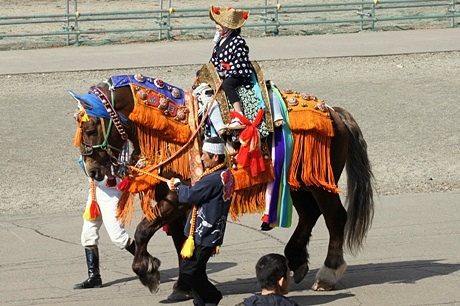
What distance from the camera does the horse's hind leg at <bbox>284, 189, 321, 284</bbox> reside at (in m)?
8.66

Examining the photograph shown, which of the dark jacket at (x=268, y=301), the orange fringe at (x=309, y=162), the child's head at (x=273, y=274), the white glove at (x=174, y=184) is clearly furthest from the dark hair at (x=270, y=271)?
the orange fringe at (x=309, y=162)

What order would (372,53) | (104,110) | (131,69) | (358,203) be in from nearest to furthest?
(104,110), (358,203), (131,69), (372,53)

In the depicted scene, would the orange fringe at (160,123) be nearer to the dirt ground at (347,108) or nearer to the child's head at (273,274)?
the child's head at (273,274)

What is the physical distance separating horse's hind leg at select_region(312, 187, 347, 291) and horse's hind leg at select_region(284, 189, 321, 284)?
210 mm

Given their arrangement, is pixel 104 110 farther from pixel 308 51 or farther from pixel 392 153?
pixel 308 51

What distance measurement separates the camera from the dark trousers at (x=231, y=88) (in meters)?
8.12

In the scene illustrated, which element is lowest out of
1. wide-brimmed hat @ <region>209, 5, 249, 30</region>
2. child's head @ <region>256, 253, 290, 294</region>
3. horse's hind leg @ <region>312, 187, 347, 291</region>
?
horse's hind leg @ <region>312, 187, 347, 291</region>

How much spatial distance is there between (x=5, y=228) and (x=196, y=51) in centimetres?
905

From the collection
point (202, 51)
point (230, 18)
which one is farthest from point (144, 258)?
point (202, 51)

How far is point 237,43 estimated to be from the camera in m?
8.27

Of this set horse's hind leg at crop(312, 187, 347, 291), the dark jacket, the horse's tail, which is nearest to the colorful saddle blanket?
horse's hind leg at crop(312, 187, 347, 291)

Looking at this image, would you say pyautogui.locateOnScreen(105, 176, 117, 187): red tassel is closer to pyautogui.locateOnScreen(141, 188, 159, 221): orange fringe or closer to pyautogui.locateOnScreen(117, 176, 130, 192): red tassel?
pyautogui.locateOnScreen(117, 176, 130, 192): red tassel

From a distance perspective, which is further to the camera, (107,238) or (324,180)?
(107,238)

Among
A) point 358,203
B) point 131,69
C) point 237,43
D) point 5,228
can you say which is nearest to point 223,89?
point 237,43
